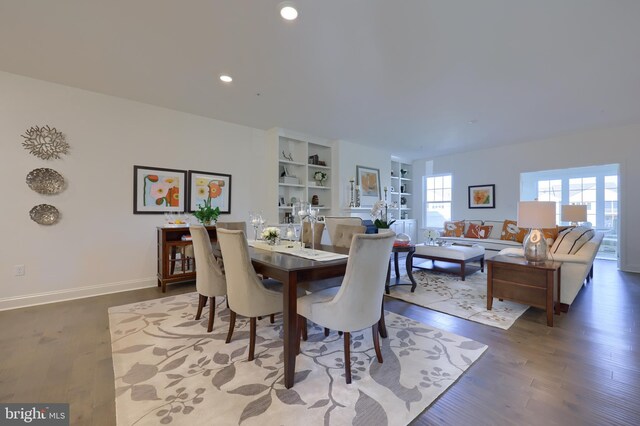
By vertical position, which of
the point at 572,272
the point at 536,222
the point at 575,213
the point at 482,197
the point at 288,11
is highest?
the point at 288,11

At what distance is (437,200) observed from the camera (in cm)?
757

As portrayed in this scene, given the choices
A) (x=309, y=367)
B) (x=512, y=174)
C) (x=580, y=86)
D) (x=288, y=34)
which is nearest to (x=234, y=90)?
(x=288, y=34)

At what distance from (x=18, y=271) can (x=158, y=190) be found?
5.55 feet

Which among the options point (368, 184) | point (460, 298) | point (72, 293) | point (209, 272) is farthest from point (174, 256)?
point (368, 184)

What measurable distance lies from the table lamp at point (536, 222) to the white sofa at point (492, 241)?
281cm

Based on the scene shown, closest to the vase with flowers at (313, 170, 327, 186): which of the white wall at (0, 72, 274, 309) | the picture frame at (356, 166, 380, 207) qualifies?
the picture frame at (356, 166, 380, 207)

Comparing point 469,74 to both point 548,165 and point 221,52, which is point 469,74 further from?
point 548,165

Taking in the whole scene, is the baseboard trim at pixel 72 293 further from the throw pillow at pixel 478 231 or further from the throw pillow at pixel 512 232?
the throw pillow at pixel 512 232

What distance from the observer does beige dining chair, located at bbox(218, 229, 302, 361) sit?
186 centimetres

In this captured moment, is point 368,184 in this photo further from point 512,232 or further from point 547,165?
point 547,165

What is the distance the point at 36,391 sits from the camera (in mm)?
1620

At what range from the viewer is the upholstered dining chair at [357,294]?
5.32ft

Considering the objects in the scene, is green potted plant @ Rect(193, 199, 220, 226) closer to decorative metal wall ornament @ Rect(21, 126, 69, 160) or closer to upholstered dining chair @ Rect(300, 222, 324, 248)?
upholstered dining chair @ Rect(300, 222, 324, 248)

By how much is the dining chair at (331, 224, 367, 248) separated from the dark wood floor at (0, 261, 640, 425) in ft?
3.18
